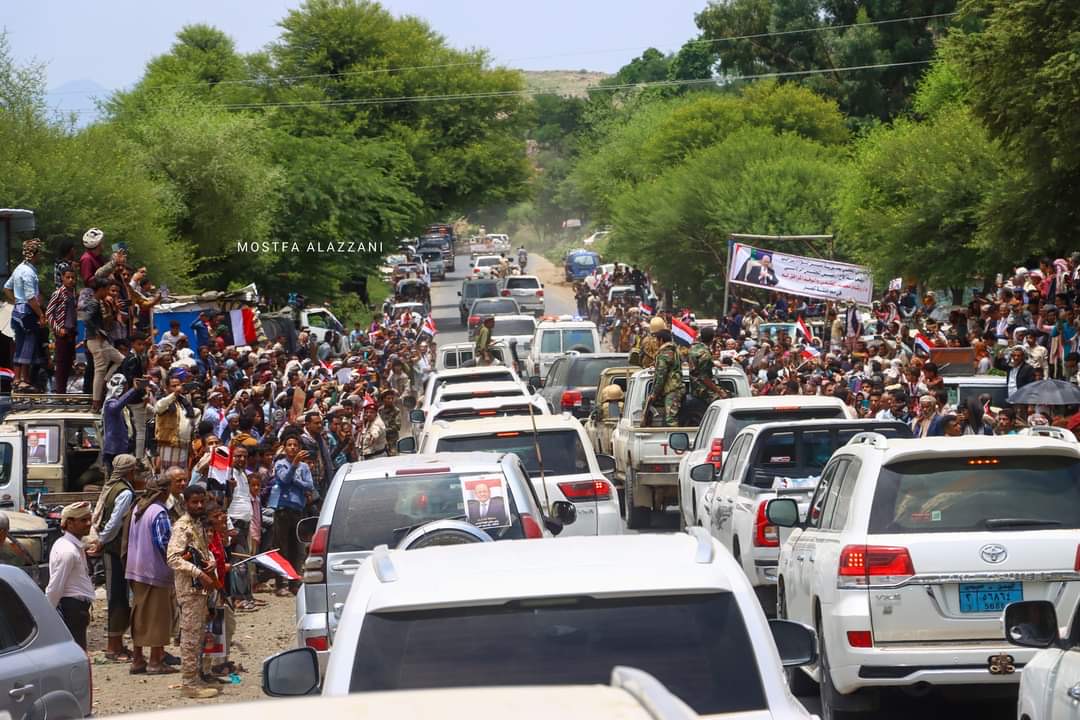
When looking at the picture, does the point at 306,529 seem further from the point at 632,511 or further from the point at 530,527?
the point at 632,511

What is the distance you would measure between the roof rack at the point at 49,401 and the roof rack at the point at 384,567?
54.4 feet

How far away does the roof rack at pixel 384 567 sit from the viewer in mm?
5371

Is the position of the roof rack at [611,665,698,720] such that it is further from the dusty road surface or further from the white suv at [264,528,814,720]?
the dusty road surface

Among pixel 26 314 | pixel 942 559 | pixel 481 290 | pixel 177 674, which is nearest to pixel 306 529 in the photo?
pixel 177 674

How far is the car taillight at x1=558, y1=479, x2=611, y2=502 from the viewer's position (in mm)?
15141

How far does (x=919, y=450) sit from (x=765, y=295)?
1673 inches

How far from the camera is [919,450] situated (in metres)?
9.44

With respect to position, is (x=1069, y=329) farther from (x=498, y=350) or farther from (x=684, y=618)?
(x=684, y=618)

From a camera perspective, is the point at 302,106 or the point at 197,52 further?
the point at 197,52

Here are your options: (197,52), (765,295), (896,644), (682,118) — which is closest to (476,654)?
(896,644)

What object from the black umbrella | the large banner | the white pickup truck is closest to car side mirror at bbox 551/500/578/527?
the white pickup truck

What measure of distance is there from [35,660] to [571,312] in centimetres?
7120

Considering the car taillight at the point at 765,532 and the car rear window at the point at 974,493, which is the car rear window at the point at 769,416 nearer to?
the car taillight at the point at 765,532

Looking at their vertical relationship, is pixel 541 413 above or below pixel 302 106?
below
